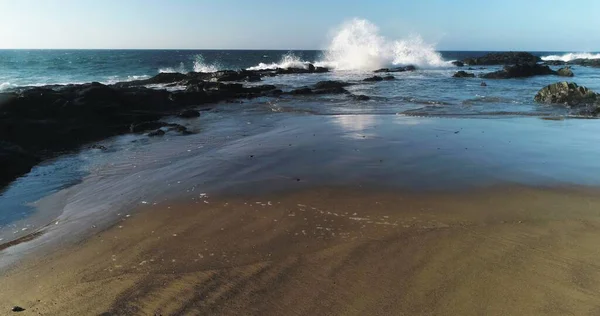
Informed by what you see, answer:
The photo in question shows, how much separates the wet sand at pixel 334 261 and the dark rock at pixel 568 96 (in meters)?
13.8

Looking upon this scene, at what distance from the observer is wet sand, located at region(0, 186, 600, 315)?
11.0ft

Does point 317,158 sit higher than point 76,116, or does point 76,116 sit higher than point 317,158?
point 76,116

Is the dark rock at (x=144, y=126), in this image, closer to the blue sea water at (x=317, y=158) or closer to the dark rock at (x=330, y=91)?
the blue sea water at (x=317, y=158)

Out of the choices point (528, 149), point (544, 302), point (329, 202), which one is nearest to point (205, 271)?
point (329, 202)

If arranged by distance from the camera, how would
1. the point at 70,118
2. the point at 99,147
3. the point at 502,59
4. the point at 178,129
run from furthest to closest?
the point at 502,59, the point at 70,118, the point at 178,129, the point at 99,147

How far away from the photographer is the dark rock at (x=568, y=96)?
1684 centimetres

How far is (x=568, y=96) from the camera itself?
1722cm

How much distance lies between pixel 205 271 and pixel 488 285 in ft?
8.86

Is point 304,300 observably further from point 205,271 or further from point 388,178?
point 388,178

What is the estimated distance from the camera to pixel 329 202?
5668 mm

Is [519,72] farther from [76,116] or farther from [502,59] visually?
[76,116]

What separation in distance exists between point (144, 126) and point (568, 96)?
58.5ft

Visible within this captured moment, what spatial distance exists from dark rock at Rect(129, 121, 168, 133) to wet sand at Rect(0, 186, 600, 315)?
7.93 meters

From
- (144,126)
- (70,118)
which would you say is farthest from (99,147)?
(70,118)
